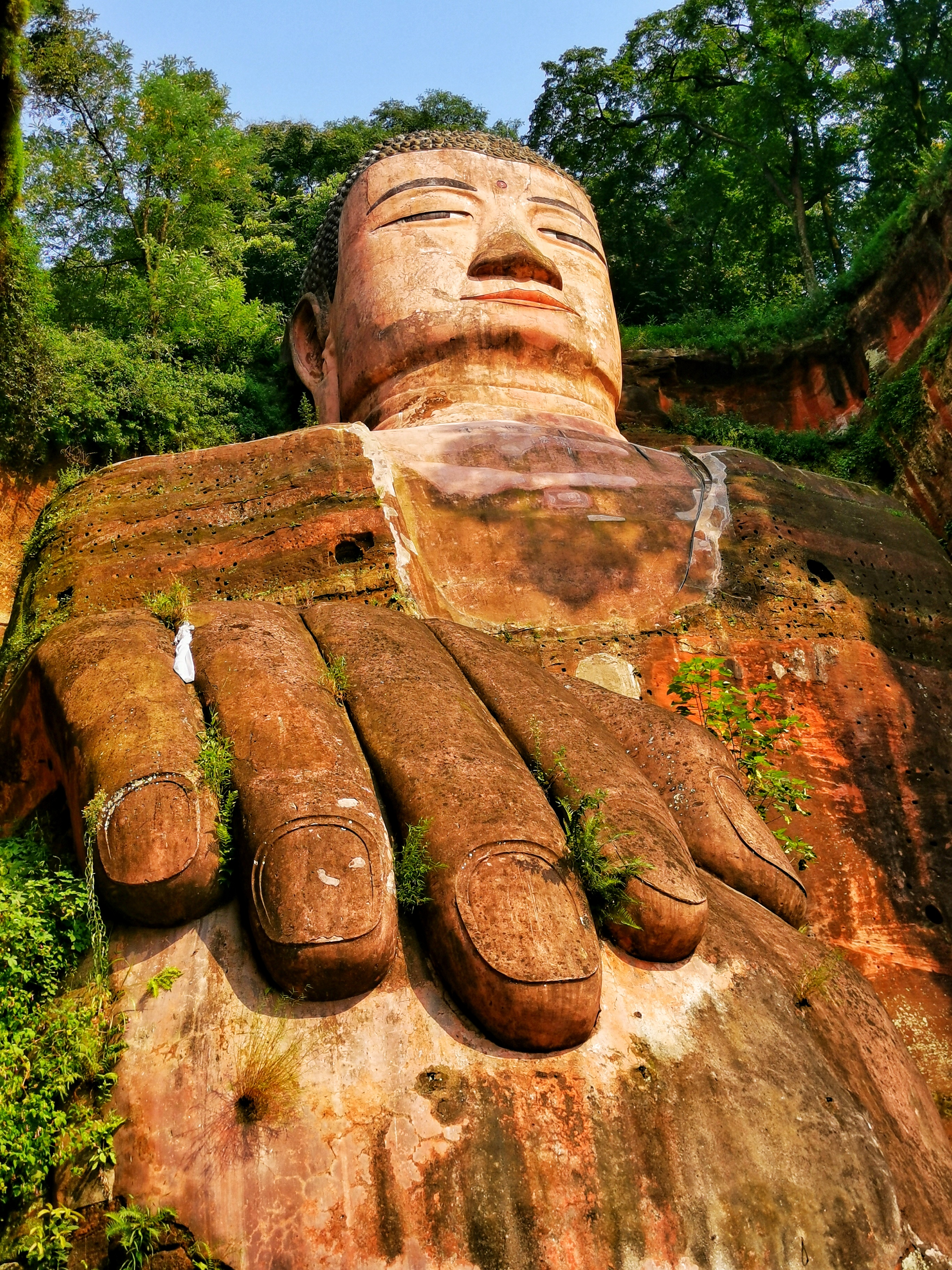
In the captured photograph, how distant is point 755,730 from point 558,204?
4.83 m

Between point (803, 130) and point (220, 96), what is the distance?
8.65 meters

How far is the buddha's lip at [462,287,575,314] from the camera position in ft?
24.2

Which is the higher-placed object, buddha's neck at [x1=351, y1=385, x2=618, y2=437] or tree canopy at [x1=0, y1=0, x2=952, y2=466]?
tree canopy at [x1=0, y1=0, x2=952, y2=466]

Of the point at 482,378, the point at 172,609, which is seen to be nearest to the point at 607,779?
the point at 172,609

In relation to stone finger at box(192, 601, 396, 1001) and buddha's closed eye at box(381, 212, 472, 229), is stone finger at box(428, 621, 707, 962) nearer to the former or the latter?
stone finger at box(192, 601, 396, 1001)

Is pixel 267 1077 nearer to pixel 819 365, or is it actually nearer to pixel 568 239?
pixel 568 239

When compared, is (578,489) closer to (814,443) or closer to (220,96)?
(814,443)

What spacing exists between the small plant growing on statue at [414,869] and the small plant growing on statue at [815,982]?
1037 millimetres

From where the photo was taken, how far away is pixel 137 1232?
2.26 m

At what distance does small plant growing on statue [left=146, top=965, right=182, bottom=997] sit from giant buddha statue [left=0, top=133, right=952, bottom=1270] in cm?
5

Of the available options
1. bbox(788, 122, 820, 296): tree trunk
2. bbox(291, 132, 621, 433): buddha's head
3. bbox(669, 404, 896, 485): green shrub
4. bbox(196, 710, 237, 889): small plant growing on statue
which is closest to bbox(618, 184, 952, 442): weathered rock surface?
bbox(669, 404, 896, 485): green shrub

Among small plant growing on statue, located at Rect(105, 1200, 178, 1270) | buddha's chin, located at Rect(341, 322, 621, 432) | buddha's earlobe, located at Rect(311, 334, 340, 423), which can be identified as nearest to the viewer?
small plant growing on statue, located at Rect(105, 1200, 178, 1270)

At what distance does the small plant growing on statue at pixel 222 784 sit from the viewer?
9.30ft

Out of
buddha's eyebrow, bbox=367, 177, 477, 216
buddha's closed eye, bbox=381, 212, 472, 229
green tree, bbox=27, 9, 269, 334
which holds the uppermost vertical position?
green tree, bbox=27, 9, 269, 334
